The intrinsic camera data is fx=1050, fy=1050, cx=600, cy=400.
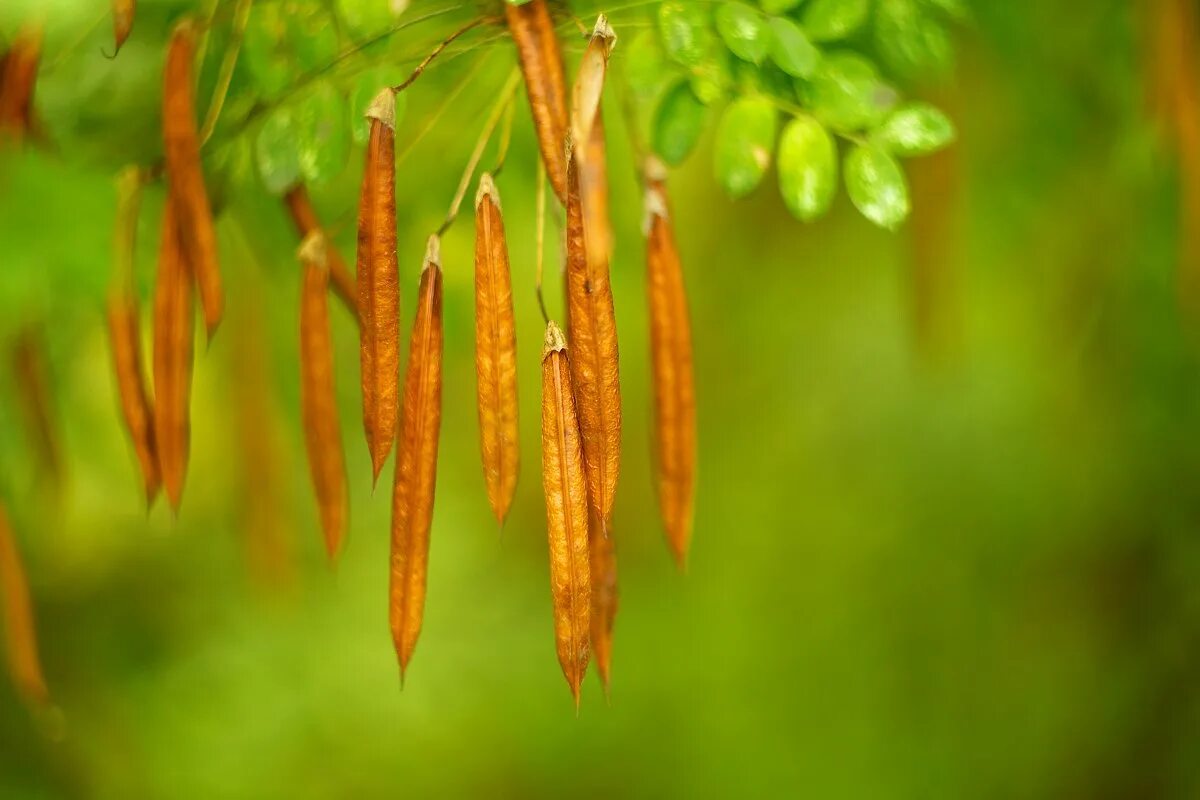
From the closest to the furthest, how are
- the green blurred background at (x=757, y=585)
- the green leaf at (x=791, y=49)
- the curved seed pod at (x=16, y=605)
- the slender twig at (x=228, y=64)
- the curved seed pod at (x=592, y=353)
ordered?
1. the curved seed pod at (x=592, y=353)
2. the green leaf at (x=791, y=49)
3. the slender twig at (x=228, y=64)
4. the curved seed pod at (x=16, y=605)
5. the green blurred background at (x=757, y=585)

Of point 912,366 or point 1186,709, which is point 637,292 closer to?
point 912,366

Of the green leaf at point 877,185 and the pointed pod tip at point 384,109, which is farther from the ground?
the pointed pod tip at point 384,109

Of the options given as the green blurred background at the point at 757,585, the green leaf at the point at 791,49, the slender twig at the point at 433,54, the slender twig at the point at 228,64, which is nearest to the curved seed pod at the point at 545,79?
the slender twig at the point at 433,54

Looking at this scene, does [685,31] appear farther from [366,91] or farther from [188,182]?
[188,182]

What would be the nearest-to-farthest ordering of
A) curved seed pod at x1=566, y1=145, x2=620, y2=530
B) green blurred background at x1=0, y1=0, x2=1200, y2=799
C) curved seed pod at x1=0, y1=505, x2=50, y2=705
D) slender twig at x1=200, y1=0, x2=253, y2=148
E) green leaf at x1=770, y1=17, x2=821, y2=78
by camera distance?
curved seed pod at x1=566, y1=145, x2=620, y2=530 → green leaf at x1=770, y1=17, x2=821, y2=78 → slender twig at x1=200, y1=0, x2=253, y2=148 → curved seed pod at x1=0, y1=505, x2=50, y2=705 → green blurred background at x1=0, y1=0, x2=1200, y2=799

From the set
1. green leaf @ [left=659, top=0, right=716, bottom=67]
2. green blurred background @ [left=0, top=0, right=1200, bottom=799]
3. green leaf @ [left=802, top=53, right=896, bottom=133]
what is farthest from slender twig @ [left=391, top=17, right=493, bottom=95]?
green blurred background @ [left=0, top=0, right=1200, bottom=799]

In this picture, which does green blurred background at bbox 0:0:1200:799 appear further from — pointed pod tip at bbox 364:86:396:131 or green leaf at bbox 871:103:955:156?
pointed pod tip at bbox 364:86:396:131

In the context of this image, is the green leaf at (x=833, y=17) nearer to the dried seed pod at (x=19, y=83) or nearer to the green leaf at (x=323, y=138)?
the green leaf at (x=323, y=138)
